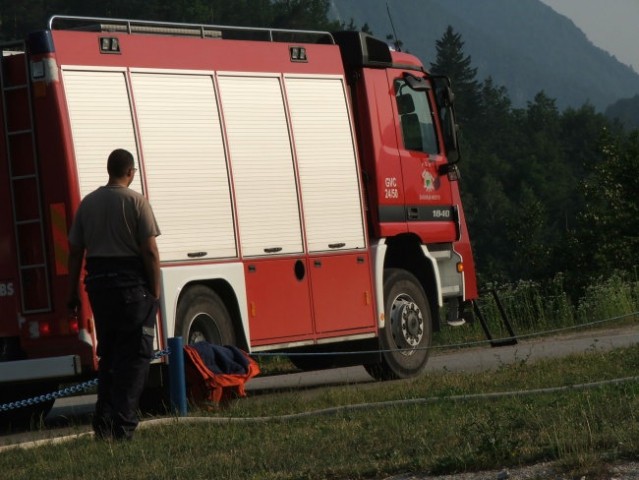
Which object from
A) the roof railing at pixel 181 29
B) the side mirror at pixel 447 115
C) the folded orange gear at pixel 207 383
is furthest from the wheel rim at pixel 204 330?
the side mirror at pixel 447 115

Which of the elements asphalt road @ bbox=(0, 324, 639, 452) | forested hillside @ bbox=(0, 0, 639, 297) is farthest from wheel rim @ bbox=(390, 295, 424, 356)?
forested hillside @ bbox=(0, 0, 639, 297)

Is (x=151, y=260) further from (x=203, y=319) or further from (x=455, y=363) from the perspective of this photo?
(x=455, y=363)

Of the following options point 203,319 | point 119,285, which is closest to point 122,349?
point 119,285

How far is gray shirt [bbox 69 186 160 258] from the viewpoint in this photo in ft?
35.0

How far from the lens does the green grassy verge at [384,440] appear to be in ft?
25.0

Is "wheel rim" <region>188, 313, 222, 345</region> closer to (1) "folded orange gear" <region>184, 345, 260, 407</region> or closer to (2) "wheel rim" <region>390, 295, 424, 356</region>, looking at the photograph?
(1) "folded orange gear" <region>184, 345, 260, 407</region>

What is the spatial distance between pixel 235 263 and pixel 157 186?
1.14 meters

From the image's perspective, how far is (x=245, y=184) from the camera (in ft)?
45.8

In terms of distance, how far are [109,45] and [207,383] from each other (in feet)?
9.47

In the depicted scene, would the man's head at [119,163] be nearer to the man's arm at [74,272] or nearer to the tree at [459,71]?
the man's arm at [74,272]

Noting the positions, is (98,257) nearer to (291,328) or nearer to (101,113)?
(101,113)

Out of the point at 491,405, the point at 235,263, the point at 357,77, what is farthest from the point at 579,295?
the point at 491,405

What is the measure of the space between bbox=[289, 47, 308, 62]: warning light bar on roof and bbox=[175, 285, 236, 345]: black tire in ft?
8.63

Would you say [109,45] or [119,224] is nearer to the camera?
[119,224]
